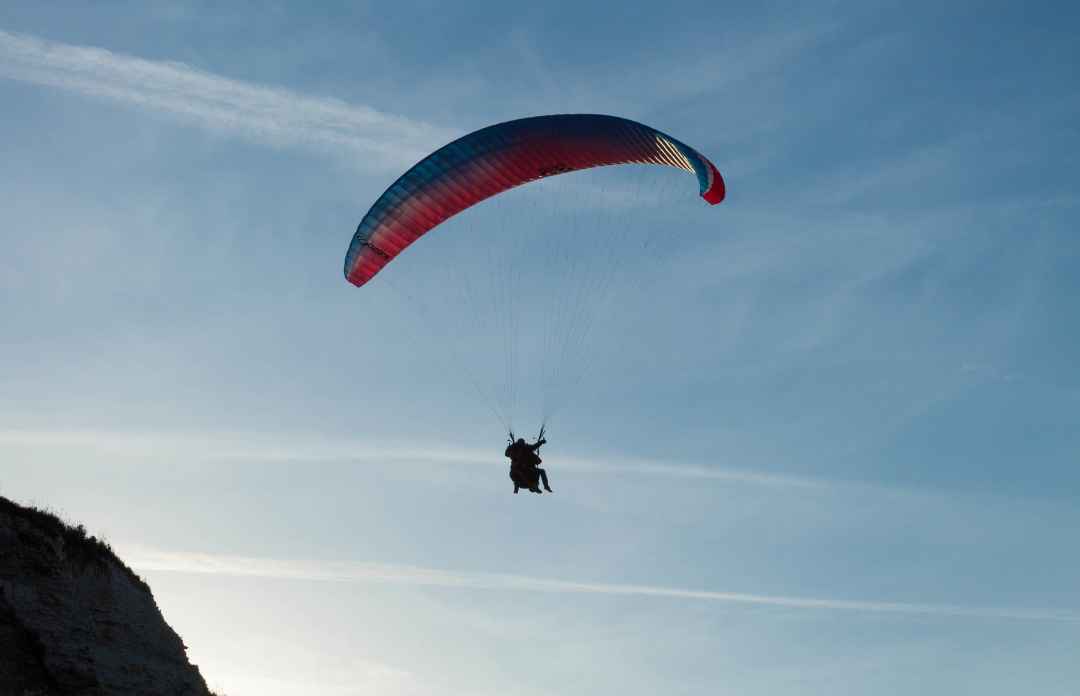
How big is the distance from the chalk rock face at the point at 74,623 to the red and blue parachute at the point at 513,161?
9521 mm

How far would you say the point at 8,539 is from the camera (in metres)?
24.7

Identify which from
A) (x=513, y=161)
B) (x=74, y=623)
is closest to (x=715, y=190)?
(x=513, y=161)

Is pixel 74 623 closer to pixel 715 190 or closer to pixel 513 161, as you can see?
pixel 513 161

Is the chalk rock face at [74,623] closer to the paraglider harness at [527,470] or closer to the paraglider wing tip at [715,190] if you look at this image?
the paraglider harness at [527,470]

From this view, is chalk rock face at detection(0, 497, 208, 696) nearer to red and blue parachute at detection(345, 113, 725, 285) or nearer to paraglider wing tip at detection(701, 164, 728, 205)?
red and blue parachute at detection(345, 113, 725, 285)

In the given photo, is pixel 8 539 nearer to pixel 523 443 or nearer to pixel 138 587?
pixel 138 587

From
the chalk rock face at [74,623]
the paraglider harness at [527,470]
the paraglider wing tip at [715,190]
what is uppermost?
the paraglider wing tip at [715,190]

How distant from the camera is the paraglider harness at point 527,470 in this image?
28594 mm

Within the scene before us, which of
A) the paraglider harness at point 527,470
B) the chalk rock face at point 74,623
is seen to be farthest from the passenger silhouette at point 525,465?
the chalk rock face at point 74,623

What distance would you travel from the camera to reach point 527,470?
28.6 metres

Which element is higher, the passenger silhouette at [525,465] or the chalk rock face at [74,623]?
the passenger silhouette at [525,465]

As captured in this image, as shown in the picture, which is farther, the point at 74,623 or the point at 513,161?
the point at 513,161

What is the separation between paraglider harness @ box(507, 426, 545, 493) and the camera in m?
28.6

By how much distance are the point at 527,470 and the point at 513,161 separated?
726 cm
